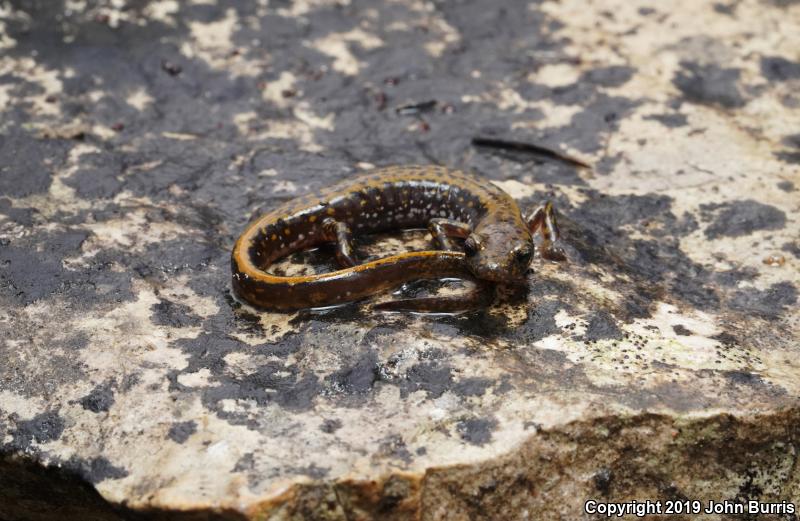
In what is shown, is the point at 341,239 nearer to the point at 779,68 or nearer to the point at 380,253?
the point at 380,253

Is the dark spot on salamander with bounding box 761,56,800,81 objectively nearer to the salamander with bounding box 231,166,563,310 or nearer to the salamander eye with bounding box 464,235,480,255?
the salamander with bounding box 231,166,563,310

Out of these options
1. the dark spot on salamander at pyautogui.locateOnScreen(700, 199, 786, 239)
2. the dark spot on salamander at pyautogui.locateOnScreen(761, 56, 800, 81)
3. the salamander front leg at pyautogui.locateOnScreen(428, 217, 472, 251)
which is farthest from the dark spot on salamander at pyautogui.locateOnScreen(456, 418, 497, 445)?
the dark spot on salamander at pyautogui.locateOnScreen(761, 56, 800, 81)

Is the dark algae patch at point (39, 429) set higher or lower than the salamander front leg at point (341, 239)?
lower

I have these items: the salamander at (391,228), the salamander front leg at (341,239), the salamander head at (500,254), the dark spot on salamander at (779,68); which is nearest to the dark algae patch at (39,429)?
the salamander at (391,228)

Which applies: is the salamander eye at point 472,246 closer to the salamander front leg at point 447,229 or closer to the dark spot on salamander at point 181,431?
the salamander front leg at point 447,229

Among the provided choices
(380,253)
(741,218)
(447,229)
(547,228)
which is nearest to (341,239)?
(380,253)

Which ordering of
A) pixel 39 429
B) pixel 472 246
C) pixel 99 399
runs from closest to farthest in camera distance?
pixel 39 429
pixel 99 399
pixel 472 246

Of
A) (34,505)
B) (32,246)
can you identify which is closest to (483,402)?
(34,505)
